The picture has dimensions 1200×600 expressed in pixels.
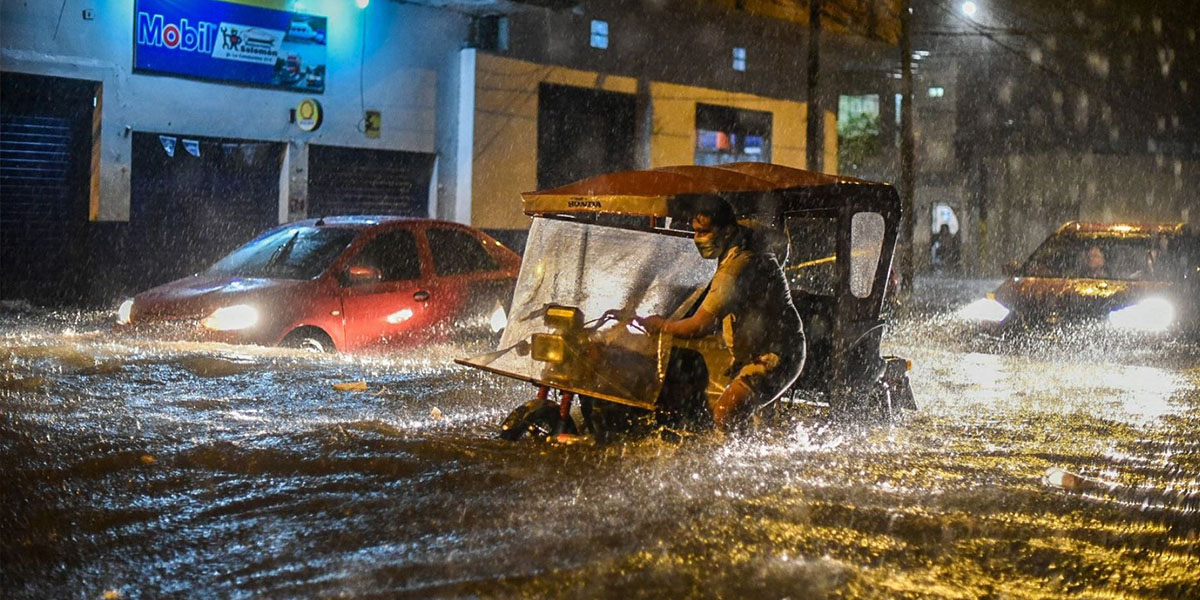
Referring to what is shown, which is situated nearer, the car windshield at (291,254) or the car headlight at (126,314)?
the car headlight at (126,314)

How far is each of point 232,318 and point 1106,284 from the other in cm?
944

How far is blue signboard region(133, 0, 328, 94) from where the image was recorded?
60.6 ft

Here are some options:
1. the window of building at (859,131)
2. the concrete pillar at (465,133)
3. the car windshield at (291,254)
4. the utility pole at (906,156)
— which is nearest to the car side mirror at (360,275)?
the car windshield at (291,254)

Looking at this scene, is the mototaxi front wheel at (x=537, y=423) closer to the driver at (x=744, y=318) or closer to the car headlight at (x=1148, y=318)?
the driver at (x=744, y=318)

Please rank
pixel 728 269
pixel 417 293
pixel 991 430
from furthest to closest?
1. pixel 417 293
2. pixel 991 430
3. pixel 728 269

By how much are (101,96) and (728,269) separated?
1452cm

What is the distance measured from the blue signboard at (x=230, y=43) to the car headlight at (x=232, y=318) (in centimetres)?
994

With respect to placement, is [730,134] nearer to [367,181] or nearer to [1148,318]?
[367,181]

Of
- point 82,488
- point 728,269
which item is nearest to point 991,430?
point 728,269

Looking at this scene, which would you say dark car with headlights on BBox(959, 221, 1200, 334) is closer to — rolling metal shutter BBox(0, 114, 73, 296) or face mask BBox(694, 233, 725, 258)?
face mask BBox(694, 233, 725, 258)

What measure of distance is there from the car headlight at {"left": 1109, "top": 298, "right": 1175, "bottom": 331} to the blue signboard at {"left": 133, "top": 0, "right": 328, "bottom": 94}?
531 inches

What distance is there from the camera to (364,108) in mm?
21469

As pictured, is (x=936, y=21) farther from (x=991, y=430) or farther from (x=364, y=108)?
(x=991, y=430)

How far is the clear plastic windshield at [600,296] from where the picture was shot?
6.79 metres
